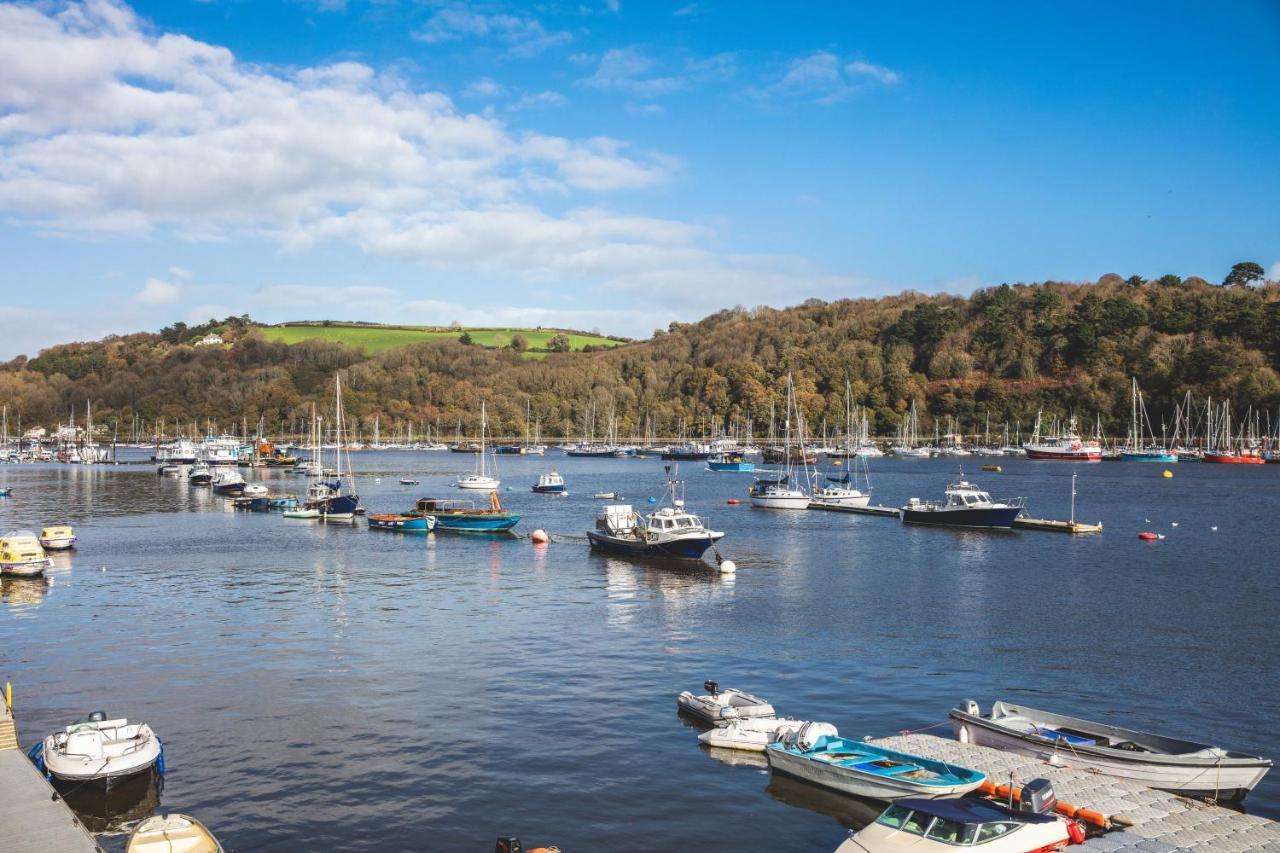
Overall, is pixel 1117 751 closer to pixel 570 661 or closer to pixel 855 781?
pixel 855 781

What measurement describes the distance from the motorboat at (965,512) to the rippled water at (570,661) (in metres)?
4.99

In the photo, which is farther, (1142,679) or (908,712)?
(1142,679)

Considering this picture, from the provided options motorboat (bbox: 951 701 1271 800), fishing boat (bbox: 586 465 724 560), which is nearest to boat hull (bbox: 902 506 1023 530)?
fishing boat (bbox: 586 465 724 560)

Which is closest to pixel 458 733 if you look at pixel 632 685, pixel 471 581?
pixel 632 685

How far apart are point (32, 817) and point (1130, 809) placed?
74.4 feet

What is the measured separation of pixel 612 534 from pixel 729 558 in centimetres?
790

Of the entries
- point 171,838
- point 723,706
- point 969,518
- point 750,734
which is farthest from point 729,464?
point 171,838

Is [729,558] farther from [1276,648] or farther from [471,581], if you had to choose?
[1276,648]

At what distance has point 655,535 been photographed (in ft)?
199

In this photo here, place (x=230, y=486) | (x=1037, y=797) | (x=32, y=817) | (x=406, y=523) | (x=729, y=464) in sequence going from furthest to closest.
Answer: (x=729, y=464)
(x=230, y=486)
(x=406, y=523)
(x=1037, y=797)
(x=32, y=817)

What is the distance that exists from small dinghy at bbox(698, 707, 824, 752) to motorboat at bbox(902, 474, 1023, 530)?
5628cm

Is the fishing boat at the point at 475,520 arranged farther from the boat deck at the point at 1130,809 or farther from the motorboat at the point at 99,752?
the boat deck at the point at 1130,809

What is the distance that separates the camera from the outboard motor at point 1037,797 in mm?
20406

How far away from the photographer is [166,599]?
48656 mm
